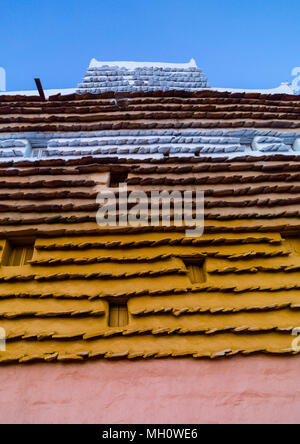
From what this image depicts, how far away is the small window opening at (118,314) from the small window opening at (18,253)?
3.98 ft

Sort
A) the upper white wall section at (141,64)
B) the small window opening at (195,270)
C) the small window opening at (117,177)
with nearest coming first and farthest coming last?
the small window opening at (195,270)
the small window opening at (117,177)
the upper white wall section at (141,64)

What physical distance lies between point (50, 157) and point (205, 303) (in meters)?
3.28

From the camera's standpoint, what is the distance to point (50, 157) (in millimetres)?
4723

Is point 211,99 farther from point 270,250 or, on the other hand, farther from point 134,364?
point 134,364

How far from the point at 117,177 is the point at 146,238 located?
1.31m

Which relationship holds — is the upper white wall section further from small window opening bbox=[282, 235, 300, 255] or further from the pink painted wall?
the pink painted wall

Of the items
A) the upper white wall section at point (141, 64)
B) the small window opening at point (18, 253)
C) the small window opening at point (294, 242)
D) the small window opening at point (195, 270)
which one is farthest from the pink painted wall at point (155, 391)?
the upper white wall section at point (141, 64)

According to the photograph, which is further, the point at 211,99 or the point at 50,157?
the point at 211,99

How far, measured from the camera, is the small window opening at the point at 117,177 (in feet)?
14.4

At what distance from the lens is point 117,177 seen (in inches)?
176

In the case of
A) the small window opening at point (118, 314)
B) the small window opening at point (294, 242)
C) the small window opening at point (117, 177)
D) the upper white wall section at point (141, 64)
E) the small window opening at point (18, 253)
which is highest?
the upper white wall section at point (141, 64)

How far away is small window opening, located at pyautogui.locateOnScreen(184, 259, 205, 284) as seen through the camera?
3.48 m

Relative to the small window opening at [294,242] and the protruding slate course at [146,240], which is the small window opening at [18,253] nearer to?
the protruding slate course at [146,240]
